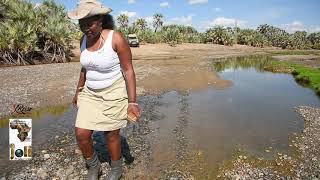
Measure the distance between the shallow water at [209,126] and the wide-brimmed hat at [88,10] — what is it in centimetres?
326

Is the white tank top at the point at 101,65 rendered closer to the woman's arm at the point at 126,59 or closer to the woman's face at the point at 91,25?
the woman's arm at the point at 126,59

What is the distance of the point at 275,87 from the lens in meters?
21.6

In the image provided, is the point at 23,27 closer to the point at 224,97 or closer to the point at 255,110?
the point at 224,97

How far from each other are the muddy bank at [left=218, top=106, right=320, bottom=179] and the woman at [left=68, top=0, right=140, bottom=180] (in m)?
2.62

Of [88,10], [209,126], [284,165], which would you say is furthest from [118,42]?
[209,126]

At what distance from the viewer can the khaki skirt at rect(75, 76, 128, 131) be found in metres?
4.88

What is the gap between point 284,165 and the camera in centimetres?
727

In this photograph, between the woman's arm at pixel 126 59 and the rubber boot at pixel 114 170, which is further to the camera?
the rubber boot at pixel 114 170

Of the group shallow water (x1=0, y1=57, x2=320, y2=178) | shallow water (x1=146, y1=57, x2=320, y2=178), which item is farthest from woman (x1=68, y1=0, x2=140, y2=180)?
shallow water (x1=146, y1=57, x2=320, y2=178)

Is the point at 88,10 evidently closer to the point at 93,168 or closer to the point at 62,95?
the point at 93,168

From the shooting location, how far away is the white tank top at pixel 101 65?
4.50 meters

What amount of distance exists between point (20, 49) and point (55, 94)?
14873 mm

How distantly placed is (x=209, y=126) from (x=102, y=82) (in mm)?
6500
